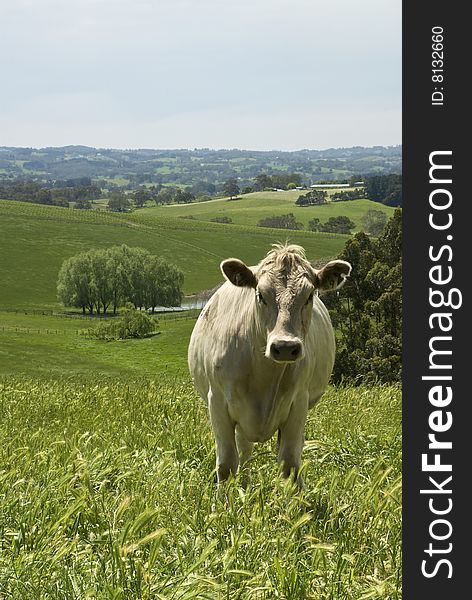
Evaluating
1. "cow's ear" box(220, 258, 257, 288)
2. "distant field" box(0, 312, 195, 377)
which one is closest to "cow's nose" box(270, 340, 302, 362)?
"cow's ear" box(220, 258, 257, 288)

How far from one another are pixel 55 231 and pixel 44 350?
88.0 metres

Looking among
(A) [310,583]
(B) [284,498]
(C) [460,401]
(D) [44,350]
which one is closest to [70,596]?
(A) [310,583]

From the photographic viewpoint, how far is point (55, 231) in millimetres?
153000

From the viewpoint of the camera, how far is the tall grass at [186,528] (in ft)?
15.3

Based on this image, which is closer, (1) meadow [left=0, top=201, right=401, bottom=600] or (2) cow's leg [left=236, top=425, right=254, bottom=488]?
(1) meadow [left=0, top=201, right=401, bottom=600]

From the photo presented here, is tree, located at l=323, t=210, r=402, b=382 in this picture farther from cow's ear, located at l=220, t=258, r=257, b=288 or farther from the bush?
the bush

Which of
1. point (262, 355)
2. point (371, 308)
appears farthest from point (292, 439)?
point (371, 308)

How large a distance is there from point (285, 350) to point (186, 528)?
1665mm

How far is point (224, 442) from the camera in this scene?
7562 millimetres

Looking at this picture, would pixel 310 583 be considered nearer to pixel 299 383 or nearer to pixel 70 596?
pixel 70 596

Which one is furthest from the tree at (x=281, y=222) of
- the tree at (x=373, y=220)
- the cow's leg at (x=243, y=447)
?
the cow's leg at (x=243, y=447)

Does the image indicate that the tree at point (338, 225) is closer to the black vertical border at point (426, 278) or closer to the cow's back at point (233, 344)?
the cow's back at point (233, 344)

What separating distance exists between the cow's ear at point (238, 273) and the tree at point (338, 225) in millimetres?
174359

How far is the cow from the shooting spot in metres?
6.81
